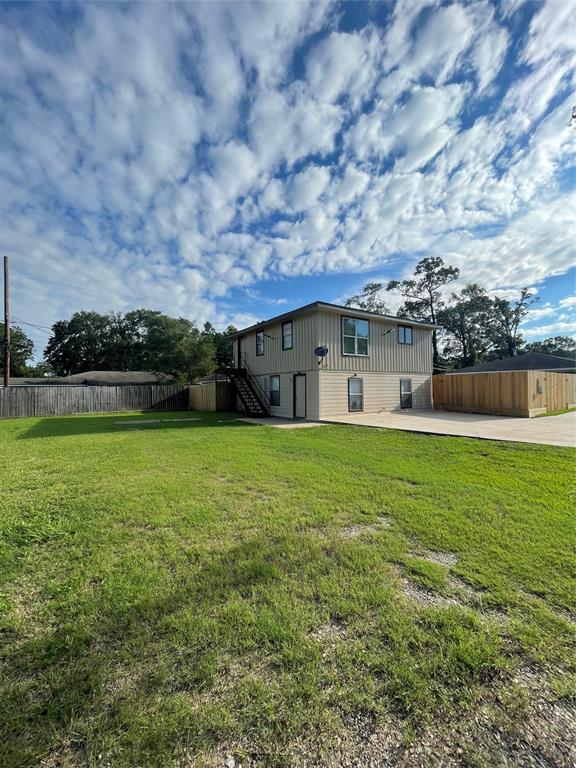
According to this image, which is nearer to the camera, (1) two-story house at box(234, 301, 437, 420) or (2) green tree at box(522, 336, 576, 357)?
(1) two-story house at box(234, 301, 437, 420)

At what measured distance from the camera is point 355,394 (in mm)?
14234

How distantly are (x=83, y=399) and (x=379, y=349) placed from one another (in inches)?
667

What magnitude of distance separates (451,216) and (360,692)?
15.2 meters

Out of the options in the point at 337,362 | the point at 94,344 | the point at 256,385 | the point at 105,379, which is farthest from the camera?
the point at 94,344

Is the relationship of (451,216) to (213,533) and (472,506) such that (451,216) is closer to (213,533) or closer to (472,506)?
(472,506)

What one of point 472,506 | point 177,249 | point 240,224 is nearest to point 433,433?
point 472,506

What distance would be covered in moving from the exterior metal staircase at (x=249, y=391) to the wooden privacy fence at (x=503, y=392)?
29.4ft

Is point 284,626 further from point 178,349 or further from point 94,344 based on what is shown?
point 94,344

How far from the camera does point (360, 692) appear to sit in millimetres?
1498

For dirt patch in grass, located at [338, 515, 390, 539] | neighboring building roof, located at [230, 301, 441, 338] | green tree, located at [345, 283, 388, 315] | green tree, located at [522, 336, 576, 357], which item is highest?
green tree, located at [345, 283, 388, 315]

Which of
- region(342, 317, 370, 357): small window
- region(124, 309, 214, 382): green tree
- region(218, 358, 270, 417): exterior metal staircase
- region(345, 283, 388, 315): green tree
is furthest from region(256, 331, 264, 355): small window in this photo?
region(345, 283, 388, 315): green tree

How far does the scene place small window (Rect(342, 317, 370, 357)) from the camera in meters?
13.9

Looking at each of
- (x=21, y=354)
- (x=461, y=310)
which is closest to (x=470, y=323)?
(x=461, y=310)

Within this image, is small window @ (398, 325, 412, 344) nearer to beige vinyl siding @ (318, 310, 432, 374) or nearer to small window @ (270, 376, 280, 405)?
beige vinyl siding @ (318, 310, 432, 374)
